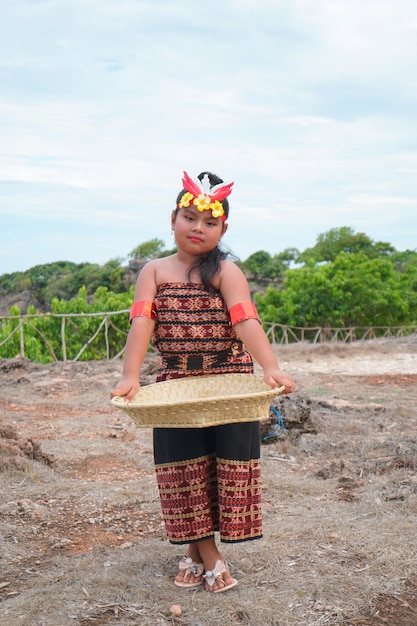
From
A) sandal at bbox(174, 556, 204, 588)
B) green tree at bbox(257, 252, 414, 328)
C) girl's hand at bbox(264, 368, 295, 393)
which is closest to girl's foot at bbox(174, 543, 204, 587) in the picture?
sandal at bbox(174, 556, 204, 588)

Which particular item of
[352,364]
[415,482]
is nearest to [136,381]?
[415,482]

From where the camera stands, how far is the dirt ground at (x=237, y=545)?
2.53 m

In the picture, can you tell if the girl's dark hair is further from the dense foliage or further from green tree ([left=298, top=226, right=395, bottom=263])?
green tree ([left=298, top=226, right=395, bottom=263])

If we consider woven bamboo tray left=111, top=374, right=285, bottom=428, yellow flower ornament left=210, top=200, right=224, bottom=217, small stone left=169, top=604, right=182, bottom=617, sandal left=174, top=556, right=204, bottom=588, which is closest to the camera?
woven bamboo tray left=111, top=374, right=285, bottom=428

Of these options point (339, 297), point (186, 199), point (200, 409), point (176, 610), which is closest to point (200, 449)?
point (200, 409)

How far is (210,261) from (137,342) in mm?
430

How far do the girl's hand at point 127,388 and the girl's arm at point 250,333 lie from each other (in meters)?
0.44

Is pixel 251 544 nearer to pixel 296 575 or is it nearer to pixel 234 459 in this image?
pixel 296 575

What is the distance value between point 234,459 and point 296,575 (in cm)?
61

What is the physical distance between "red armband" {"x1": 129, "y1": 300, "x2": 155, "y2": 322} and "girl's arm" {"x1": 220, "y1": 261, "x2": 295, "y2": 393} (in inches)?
11.2

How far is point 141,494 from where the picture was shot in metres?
4.07

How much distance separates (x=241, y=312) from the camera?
2551 millimetres

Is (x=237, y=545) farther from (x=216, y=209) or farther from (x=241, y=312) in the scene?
(x=216, y=209)

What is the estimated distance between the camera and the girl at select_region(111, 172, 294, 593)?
2.58m
